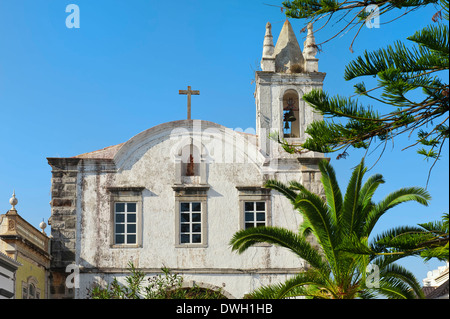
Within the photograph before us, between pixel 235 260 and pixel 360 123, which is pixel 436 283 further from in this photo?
pixel 360 123

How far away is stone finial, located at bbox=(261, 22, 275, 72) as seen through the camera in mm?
23859

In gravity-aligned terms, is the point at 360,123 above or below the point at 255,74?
below

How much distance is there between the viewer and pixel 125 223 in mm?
22562

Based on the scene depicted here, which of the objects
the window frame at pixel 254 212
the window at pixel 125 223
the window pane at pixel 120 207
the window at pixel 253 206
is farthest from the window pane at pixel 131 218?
the window frame at pixel 254 212

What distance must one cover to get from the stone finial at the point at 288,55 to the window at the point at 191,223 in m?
5.06

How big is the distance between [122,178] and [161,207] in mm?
1448

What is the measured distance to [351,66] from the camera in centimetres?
970

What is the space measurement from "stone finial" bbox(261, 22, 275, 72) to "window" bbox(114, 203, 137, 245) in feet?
19.2

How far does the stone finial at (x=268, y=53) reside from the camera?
23859 mm

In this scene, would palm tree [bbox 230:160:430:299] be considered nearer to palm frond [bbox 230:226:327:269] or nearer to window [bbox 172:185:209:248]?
palm frond [bbox 230:226:327:269]

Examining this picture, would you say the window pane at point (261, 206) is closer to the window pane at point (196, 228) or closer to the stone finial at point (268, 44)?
the window pane at point (196, 228)

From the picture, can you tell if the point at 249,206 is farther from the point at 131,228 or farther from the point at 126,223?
the point at 126,223
